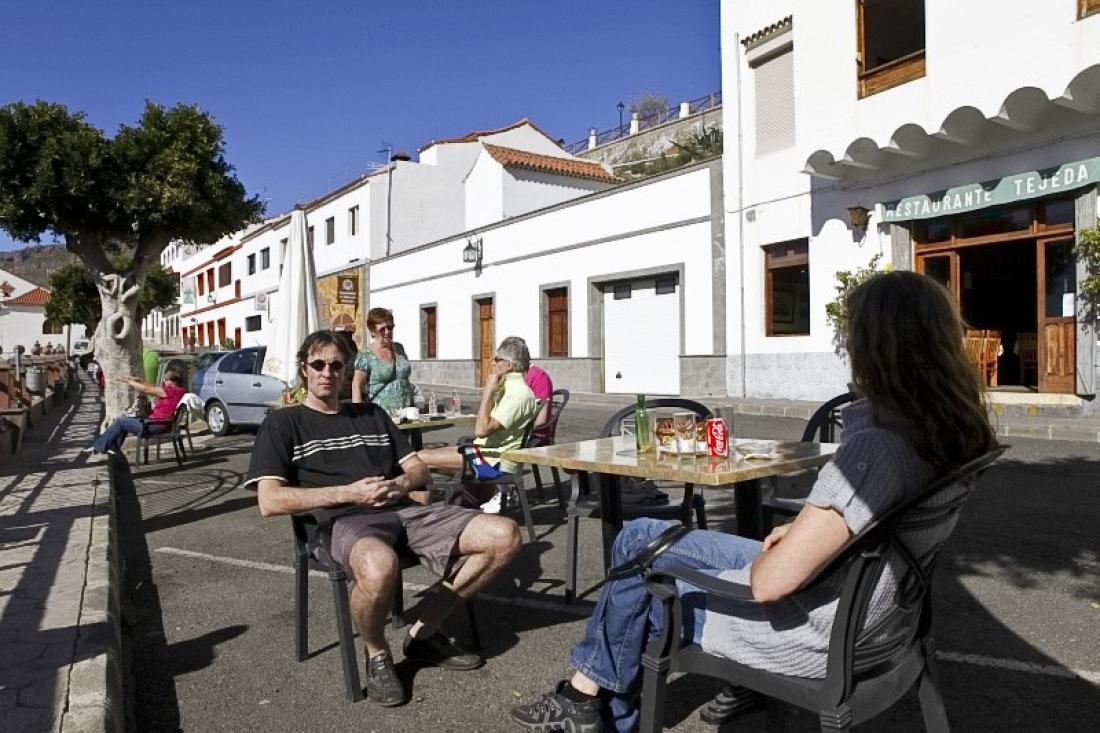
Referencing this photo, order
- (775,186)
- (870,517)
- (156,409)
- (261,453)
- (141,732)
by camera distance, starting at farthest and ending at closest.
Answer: (775,186) < (156,409) < (261,453) < (141,732) < (870,517)

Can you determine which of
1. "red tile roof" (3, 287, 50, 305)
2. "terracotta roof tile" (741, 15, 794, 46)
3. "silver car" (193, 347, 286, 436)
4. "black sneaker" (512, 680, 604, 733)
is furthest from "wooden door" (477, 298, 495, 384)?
"red tile roof" (3, 287, 50, 305)

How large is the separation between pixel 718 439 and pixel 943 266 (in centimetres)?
1159

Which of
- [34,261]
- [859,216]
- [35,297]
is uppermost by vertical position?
[34,261]

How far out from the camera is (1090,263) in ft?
35.7

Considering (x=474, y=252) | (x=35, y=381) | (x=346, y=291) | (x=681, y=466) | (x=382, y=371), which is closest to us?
(x=681, y=466)

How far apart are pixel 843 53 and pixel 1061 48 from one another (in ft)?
11.8

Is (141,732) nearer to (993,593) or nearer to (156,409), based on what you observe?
(993,593)

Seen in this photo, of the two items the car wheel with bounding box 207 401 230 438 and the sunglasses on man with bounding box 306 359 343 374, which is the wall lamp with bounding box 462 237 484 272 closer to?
the car wheel with bounding box 207 401 230 438

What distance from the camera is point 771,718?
2477 mm

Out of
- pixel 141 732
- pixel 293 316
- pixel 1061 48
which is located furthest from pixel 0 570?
pixel 1061 48

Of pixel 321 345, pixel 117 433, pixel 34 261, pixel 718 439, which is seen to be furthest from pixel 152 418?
pixel 34 261

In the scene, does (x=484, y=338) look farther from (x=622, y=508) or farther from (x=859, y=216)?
(x=622, y=508)

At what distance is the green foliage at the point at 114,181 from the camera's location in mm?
10422

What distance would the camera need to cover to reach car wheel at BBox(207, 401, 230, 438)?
1298cm
